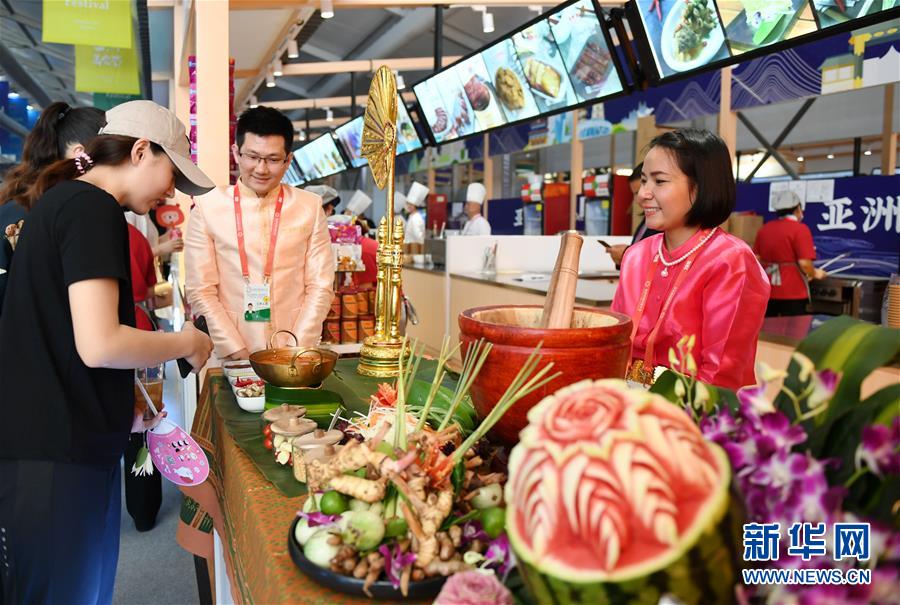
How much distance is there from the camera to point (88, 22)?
474cm

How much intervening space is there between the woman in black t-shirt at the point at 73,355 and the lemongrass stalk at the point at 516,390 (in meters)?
0.83

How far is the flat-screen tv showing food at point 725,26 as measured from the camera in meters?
2.94

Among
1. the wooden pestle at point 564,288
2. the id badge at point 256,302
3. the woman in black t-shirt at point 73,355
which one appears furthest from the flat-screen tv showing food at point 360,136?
the wooden pestle at point 564,288

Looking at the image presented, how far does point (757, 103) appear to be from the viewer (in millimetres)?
6891

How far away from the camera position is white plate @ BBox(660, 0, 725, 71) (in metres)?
3.50

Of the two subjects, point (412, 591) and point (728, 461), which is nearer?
point (728, 461)

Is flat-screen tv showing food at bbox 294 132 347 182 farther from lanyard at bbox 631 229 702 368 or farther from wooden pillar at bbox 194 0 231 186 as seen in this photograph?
lanyard at bbox 631 229 702 368

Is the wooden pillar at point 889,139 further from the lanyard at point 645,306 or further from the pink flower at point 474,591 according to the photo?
the pink flower at point 474,591

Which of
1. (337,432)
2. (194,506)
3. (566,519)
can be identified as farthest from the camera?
(194,506)

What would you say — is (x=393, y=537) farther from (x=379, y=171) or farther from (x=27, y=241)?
(x=379, y=171)

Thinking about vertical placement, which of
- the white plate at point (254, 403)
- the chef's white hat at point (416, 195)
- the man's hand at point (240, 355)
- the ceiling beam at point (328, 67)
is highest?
the ceiling beam at point (328, 67)

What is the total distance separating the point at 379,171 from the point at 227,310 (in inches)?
33.3

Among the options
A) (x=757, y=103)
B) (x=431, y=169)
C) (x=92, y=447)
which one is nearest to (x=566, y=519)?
(x=92, y=447)

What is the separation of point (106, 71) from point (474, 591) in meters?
6.80
